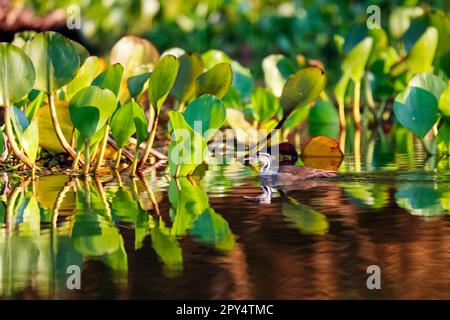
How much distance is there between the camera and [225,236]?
185cm

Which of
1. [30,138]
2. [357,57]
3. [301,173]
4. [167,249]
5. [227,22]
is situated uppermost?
[227,22]

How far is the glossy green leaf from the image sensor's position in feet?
9.20

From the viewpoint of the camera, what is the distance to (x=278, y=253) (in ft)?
5.50

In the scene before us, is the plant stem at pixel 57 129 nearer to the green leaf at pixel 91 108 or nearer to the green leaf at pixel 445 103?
the green leaf at pixel 91 108

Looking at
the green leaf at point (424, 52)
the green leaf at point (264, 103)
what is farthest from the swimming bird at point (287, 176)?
the green leaf at point (424, 52)

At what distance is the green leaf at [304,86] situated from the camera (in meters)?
2.88

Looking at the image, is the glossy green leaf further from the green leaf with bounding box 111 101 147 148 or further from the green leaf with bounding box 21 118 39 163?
the green leaf with bounding box 21 118 39 163

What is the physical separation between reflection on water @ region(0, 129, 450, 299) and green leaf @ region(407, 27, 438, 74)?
1.12 meters

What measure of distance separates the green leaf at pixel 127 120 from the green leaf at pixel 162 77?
7 centimetres

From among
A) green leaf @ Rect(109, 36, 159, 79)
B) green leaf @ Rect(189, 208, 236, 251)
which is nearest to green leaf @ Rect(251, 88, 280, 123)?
green leaf @ Rect(109, 36, 159, 79)

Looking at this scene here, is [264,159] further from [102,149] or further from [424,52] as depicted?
[424,52]

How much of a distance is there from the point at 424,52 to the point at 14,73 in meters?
1.81

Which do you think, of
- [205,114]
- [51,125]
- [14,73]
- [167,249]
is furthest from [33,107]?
[167,249]
